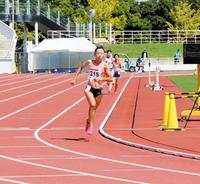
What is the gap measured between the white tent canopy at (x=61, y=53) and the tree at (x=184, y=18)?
43.7 m

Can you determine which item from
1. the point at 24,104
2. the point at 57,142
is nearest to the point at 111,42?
the point at 24,104

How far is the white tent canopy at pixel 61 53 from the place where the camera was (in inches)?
2761

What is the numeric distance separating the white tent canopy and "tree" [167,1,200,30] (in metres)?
43.7

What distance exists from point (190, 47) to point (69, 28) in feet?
206

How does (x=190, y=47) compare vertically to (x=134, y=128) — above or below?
above

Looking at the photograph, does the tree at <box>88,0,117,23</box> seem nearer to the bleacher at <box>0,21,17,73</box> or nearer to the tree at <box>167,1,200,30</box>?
the tree at <box>167,1,200,30</box>

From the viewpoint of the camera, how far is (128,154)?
44.3 feet

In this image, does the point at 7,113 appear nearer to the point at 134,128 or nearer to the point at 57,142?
the point at 134,128

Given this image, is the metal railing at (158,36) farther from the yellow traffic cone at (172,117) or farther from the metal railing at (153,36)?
the yellow traffic cone at (172,117)

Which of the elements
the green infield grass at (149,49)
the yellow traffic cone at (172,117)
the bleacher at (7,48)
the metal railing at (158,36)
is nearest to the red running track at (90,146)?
the yellow traffic cone at (172,117)

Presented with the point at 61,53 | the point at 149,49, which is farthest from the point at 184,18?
the point at 61,53

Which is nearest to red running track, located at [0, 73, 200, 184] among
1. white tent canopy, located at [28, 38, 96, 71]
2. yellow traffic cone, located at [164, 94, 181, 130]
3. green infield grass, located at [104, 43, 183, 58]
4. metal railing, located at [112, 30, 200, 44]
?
yellow traffic cone, located at [164, 94, 181, 130]

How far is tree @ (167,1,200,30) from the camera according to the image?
370 ft

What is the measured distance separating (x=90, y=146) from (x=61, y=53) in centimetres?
5576
